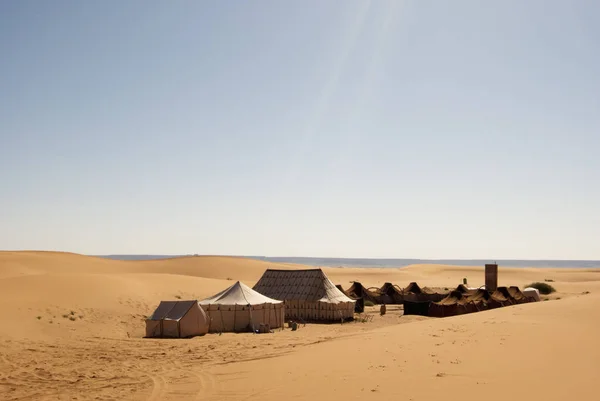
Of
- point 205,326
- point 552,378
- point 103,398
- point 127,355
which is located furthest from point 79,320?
point 552,378

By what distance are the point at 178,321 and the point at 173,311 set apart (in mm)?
754

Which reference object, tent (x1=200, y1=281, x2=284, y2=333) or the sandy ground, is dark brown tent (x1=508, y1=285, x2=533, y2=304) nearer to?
the sandy ground

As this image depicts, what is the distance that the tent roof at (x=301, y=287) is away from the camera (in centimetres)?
3219

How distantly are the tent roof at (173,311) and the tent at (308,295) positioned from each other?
29.7ft

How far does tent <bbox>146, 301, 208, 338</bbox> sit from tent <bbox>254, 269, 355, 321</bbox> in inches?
328

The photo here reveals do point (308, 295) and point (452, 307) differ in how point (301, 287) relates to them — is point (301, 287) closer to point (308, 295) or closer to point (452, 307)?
point (308, 295)

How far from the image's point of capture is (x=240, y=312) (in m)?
26.7

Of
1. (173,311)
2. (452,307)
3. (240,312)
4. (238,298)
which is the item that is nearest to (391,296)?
(452,307)

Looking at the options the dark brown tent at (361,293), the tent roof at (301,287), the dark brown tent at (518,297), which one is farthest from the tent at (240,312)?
the dark brown tent at (361,293)

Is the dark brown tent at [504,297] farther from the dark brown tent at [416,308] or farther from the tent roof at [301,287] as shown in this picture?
the tent roof at [301,287]

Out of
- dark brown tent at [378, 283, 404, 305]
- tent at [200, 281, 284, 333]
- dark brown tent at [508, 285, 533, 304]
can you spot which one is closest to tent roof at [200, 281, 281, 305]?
tent at [200, 281, 284, 333]

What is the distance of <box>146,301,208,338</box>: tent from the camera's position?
23844mm

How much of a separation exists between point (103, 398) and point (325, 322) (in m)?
19.4

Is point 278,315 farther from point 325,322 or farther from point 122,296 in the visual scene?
point 122,296
